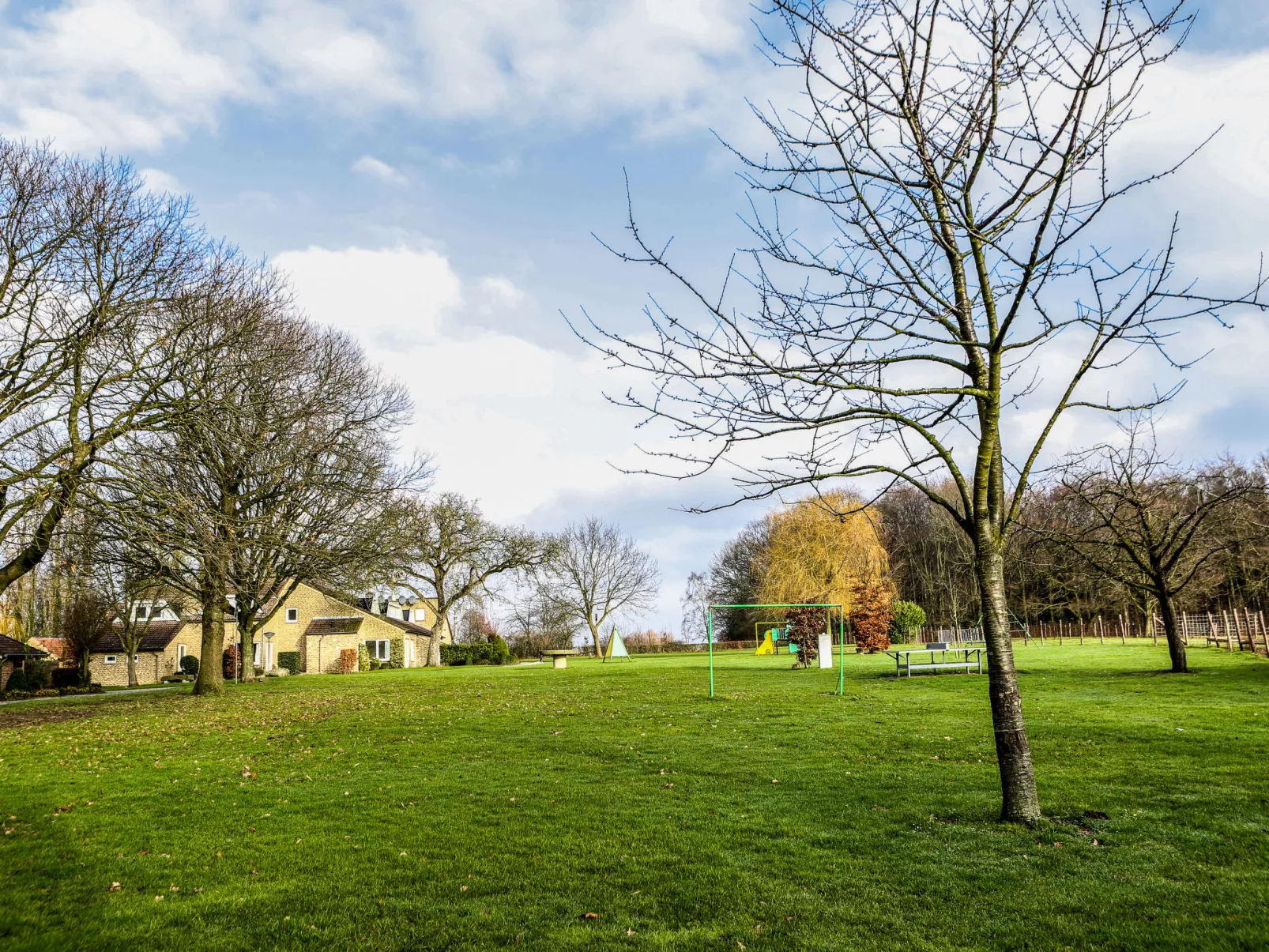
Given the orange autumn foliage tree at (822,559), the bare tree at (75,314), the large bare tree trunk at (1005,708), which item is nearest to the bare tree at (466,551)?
the orange autumn foliage tree at (822,559)

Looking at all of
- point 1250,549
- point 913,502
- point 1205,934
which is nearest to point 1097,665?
point 1250,549

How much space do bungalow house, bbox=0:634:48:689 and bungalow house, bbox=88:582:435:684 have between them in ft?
17.6

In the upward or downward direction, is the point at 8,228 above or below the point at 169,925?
above

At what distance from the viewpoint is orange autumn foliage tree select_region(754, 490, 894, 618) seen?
48.2m

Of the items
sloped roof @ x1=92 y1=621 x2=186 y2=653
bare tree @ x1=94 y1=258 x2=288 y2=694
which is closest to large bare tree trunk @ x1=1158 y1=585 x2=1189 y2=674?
bare tree @ x1=94 y1=258 x2=288 y2=694

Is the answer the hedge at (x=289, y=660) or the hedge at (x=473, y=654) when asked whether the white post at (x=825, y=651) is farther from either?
the hedge at (x=289, y=660)

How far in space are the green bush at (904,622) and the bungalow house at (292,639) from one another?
32.2m

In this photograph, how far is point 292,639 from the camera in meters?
55.4

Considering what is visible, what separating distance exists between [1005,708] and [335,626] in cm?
5463

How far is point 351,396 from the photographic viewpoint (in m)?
28.5

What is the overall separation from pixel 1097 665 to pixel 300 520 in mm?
26714

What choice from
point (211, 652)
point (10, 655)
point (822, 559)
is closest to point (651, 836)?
point (211, 652)

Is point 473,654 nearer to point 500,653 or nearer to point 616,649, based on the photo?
point 500,653

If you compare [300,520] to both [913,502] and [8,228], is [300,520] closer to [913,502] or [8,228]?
[8,228]
